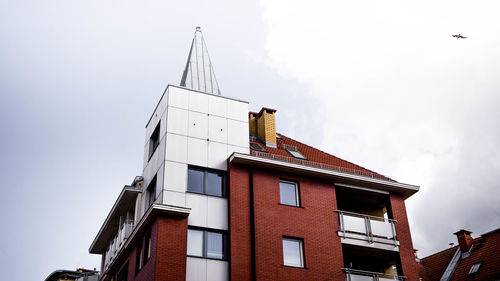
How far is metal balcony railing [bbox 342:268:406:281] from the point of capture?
27.3 metres

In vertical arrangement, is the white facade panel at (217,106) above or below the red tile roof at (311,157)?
above

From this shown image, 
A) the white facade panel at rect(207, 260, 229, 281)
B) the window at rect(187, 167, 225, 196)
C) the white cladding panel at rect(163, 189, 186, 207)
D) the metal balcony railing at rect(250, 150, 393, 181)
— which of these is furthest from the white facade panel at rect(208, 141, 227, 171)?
the white facade panel at rect(207, 260, 229, 281)

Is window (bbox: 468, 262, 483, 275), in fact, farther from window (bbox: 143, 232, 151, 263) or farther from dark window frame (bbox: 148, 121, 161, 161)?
window (bbox: 143, 232, 151, 263)

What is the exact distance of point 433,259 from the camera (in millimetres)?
44375

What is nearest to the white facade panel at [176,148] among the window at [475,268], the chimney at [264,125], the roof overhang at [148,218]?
the roof overhang at [148,218]

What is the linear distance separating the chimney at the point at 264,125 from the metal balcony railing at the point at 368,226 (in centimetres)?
607

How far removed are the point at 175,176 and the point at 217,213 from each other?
262 cm

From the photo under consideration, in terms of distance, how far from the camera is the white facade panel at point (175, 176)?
87.7 ft

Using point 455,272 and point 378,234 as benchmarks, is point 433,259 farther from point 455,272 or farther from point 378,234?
point 378,234

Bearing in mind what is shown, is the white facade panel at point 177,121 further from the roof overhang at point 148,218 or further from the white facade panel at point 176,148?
the roof overhang at point 148,218

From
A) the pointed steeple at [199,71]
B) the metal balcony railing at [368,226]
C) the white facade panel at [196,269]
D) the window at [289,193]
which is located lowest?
the white facade panel at [196,269]

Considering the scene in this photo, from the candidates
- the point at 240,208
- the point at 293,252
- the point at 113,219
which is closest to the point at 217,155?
the point at 240,208

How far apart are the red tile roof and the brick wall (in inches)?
58.7

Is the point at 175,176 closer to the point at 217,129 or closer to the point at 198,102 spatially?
the point at 217,129
